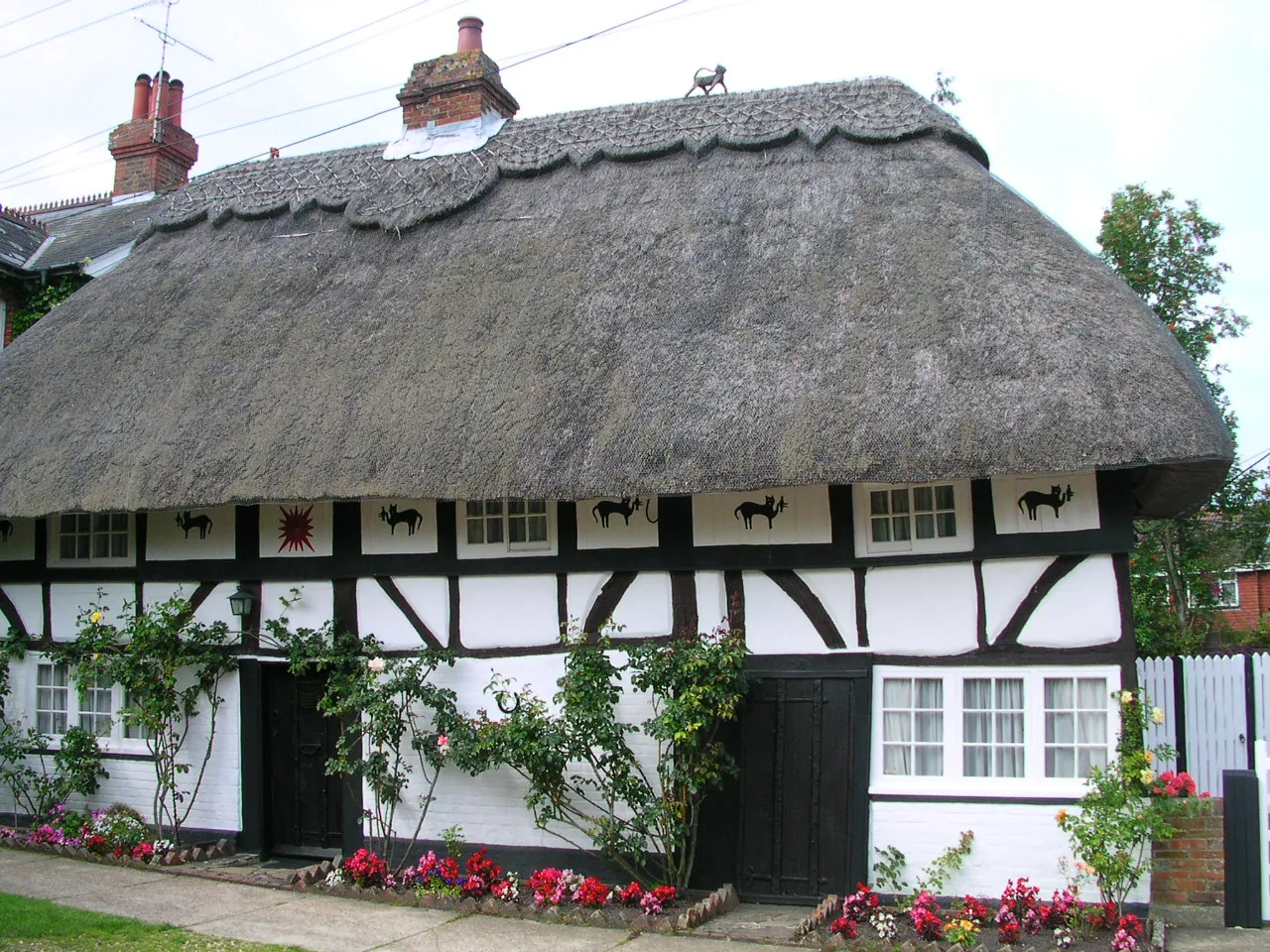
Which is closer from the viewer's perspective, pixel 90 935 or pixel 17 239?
pixel 90 935

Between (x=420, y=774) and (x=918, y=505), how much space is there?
4.60 meters

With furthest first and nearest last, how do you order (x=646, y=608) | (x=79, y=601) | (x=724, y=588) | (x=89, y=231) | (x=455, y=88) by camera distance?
1. (x=89, y=231)
2. (x=455, y=88)
3. (x=79, y=601)
4. (x=646, y=608)
5. (x=724, y=588)

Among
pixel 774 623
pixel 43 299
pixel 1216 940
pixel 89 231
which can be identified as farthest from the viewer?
pixel 89 231

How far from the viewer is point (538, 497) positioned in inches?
317

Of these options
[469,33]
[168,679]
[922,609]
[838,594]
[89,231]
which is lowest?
[168,679]

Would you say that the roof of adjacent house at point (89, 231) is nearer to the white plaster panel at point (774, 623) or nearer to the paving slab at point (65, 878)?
the paving slab at point (65, 878)

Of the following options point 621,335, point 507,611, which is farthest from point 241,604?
point 621,335

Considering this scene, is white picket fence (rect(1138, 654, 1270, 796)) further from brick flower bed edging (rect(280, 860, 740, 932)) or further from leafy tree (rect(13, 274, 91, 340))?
leafy tree (rect(13, 274, 91, 340))

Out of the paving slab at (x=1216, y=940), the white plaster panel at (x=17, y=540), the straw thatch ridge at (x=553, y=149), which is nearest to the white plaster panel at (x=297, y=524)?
the white plaster panel at (x=17, y=540)

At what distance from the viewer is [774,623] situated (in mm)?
8438

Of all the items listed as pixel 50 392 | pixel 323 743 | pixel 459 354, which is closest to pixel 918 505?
pixel 459 354

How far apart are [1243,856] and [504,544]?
5814mm

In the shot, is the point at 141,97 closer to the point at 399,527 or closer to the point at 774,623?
the point at 399,527

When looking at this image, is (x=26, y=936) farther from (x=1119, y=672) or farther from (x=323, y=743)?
(x=1119, y=672)
